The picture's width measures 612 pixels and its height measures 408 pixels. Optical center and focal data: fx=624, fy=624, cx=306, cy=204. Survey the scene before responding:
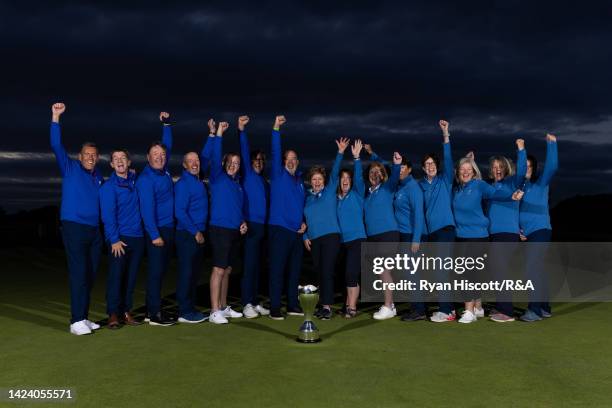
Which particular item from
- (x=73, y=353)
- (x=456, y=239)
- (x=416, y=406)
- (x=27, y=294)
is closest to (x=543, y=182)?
(x=456, y=239)

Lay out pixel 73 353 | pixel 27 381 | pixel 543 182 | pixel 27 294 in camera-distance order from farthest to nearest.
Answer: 1. pixel 27 294
2. pixel 543 182
3. pixel 73 353
4. pixel 27 381

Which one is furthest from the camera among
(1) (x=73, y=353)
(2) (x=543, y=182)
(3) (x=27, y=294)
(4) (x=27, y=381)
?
(3) (x=27, y=294)

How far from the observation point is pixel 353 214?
7129 mm

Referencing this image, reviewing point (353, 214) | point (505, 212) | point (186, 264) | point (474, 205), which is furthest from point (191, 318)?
point (505, 212)

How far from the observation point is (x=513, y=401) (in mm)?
4113

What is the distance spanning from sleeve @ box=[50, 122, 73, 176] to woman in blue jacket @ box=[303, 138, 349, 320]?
265cm

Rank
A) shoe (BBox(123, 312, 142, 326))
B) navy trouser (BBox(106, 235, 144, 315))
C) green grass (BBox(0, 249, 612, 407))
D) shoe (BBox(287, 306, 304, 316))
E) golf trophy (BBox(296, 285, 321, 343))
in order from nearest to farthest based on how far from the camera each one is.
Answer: green grass (BBox(0, 249, 612, 407))
golf trophy (BBox(296, 285, 321, 343))
navy trouser (BBox(106, 235, 144, 315))
shoe (BBox(123, 312, 142, 326))
shoe (BBox(287, 306, 304, 316))

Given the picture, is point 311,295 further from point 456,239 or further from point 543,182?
point 543,182

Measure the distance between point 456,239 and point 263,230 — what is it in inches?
87.3

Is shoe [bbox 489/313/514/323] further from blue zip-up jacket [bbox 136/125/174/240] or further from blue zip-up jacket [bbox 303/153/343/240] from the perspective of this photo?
blue zip-up jacket [bbox 136/125/174/240]

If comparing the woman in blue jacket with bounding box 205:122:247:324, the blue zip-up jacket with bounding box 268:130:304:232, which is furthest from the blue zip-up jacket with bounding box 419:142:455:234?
the woman in blue jacket with bounding box 205:122:247:324

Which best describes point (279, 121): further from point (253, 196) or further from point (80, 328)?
point (80, 328)

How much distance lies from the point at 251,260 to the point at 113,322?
1.67 m

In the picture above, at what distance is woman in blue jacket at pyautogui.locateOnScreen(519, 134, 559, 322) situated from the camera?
6953 mm
